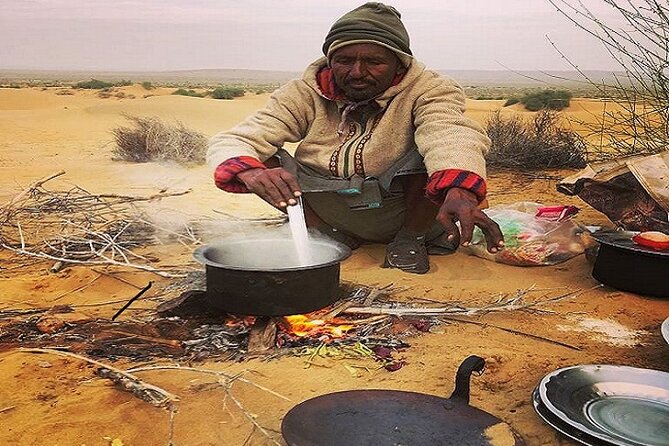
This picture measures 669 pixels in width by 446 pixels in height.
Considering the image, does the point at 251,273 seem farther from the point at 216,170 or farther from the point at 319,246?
the point at 216,170

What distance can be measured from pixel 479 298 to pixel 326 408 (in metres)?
1.67

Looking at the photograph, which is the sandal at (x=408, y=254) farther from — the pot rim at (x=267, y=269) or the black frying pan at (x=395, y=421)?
the black frying pan at (x=395, y=421)

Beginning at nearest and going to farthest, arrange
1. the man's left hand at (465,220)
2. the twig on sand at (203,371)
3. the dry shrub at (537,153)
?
the twig on sand at (203,371) → the man's left hand at (465,220) → the dry shrub at (537,153)

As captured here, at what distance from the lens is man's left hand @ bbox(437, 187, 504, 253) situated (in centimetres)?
267

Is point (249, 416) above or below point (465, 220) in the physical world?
below

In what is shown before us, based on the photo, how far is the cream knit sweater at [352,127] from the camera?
12.0 ft

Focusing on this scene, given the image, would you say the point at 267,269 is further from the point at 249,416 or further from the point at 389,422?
the point at 389,422

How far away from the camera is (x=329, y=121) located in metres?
4.10

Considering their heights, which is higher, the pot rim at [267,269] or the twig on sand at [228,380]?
the pot rim at [267,269]

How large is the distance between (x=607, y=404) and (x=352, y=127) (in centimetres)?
229

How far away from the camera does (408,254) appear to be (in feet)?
13.2

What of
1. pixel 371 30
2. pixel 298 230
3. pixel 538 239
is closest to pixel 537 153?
pixel 538 239


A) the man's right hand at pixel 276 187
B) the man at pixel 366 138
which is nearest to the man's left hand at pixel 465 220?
the man at pixel 366 138

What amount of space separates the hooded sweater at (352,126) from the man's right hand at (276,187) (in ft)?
0.90
